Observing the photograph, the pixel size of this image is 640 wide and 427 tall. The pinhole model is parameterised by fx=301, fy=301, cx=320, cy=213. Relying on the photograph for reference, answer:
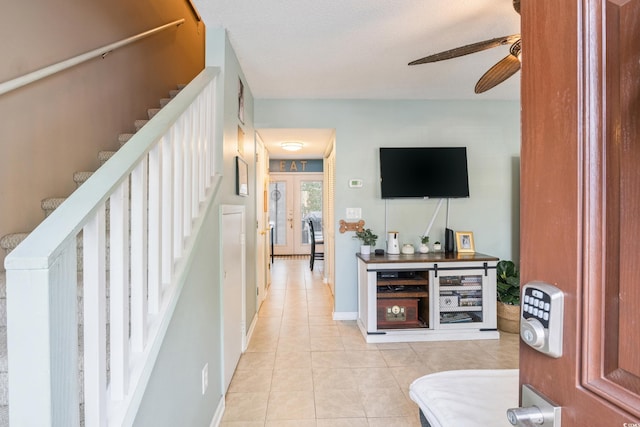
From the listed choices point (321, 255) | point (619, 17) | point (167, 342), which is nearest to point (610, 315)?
point (619, 17)

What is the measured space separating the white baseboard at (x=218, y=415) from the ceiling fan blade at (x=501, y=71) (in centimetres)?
273

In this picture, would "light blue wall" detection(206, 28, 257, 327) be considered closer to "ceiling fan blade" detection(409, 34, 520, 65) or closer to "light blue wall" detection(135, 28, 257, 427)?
"light blue wall" detection(135, 28, 257, 427)

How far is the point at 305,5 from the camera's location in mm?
1853

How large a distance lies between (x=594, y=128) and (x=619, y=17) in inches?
5.7

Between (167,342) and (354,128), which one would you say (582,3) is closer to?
(167,342)

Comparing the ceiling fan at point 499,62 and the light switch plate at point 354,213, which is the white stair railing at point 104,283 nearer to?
the ceiling fan at point 499,62

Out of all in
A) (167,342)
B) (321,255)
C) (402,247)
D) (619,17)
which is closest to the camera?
(619,17)

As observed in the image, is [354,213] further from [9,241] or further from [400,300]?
[9,241]

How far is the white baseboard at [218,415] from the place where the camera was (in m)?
1.78

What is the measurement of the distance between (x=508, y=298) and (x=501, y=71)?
7.79 ft

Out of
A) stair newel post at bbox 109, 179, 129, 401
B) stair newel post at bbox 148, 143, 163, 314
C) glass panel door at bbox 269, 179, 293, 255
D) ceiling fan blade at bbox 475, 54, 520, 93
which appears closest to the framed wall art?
stair newel post at bbox 148, 143, 163, 314

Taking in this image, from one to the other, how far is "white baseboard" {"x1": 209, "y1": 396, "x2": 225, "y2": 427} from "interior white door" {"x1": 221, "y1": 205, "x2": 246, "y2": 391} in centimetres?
12

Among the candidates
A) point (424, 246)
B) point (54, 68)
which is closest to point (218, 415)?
point (54, 68)

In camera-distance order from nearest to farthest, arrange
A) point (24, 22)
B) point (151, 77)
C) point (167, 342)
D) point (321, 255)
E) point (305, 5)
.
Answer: point (167, 342)
point (24, 22)
point (305, 5)
point (151, 77)
point (321, 255)
